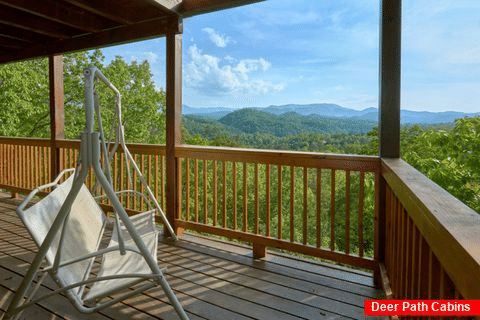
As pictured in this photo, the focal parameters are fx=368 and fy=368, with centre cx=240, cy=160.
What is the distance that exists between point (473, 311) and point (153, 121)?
18863 mm

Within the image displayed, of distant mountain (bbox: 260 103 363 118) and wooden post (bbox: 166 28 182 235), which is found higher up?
distant mountain (bbox: 260 103 363 118)

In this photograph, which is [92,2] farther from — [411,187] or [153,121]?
[153,121]

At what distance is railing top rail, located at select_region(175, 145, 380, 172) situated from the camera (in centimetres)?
275

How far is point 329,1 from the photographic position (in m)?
36.2

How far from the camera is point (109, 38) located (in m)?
4.15

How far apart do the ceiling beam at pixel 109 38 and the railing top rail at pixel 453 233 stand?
307 cm

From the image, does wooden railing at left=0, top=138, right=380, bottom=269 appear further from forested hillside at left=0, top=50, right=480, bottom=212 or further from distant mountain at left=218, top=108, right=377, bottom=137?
distant mountain at left=218, top=108, right=377, bottom=137

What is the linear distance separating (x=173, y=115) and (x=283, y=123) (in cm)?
1725

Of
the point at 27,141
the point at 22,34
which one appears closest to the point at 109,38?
the point at 22,34

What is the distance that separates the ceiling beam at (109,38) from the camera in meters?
3.64

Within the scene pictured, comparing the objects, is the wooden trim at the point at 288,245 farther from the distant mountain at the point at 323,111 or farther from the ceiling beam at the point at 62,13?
the distant mountain at the point at 323,111

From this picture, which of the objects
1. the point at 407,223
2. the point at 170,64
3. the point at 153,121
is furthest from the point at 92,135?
the point at 153,121

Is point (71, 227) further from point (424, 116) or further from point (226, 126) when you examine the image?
point (226, 126)

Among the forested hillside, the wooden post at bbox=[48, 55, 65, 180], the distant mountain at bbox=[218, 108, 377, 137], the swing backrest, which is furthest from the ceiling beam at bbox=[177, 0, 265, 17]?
the distant mountain at bbox=[218, 108, 377, 137]
